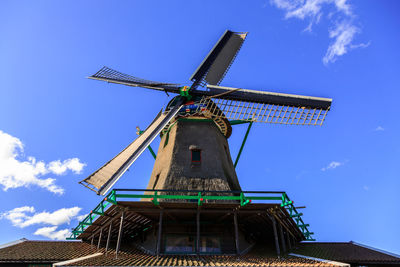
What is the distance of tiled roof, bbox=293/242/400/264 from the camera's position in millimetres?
12828

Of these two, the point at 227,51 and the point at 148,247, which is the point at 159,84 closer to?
the point at 227,51

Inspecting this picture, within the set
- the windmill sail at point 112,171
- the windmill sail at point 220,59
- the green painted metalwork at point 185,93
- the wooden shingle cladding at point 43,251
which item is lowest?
the wooden shingle cladding at point 43,251

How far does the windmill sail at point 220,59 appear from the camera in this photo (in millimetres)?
19094

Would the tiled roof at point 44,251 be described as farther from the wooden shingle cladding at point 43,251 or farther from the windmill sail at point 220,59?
the windmill sail at point 220,59

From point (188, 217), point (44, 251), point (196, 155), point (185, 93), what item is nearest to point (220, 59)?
point (185, 93)

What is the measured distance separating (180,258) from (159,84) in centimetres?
1057

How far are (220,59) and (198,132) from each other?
23.9ft

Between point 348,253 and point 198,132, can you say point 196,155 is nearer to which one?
point 198,132

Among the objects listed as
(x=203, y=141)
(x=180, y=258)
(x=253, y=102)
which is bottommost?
(x=180, y=258)

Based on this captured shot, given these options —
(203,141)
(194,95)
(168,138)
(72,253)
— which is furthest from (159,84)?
(72,253)

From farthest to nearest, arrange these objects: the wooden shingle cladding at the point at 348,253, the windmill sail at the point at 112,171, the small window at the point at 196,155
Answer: the small window at the point at 196,155, the wooden shingle cladding at the point at 348,253, the windmill sail at the point at 112,171

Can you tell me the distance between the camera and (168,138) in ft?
53.7

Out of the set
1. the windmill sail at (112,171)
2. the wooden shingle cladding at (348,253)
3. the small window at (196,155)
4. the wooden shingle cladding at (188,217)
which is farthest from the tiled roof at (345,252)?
the windmill sail at (112,171)

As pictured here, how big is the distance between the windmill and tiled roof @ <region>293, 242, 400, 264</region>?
4.93 m
